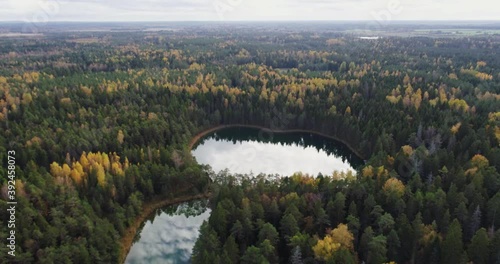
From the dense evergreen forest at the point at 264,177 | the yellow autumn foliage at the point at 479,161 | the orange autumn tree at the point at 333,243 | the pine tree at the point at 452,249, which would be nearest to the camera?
the pine tree at the point at 452,249

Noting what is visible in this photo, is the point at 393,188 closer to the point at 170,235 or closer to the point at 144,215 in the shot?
the point at 170,235

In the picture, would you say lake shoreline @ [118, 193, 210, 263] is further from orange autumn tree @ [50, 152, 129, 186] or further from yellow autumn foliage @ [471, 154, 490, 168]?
yellow autumn foliage @ [471, 154, 490, 168]

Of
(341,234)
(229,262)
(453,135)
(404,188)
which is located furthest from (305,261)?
(453,135)

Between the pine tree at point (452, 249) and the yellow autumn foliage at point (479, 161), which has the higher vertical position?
the yellow autumn foliage at point (479, 161)

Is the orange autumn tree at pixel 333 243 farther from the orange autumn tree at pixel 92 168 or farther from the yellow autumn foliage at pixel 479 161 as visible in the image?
the orange autumn tree at pixel 92 168

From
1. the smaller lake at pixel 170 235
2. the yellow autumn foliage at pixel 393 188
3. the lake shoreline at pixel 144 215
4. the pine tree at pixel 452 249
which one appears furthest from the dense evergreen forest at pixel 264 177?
the smaller lake at pixel 170 235
